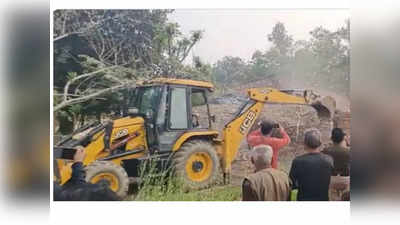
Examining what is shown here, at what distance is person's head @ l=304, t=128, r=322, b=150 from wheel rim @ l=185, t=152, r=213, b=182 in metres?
1.00

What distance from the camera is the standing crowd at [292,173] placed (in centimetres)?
523

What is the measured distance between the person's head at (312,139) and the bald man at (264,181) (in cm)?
37

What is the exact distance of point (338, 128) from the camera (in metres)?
5.19

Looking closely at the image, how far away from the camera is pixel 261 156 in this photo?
5270mm

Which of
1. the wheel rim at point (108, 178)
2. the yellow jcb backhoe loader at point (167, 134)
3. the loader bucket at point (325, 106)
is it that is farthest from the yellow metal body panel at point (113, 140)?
the loader bucket at point (325, 106)

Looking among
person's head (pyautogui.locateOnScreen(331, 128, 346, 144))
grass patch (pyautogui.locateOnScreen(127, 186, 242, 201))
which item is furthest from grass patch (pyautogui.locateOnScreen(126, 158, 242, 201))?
person's head (pyautogui.locateOnScreen(331, 128, 346, 144))

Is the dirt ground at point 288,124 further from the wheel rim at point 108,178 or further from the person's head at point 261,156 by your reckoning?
the wheel rim at point 108,178

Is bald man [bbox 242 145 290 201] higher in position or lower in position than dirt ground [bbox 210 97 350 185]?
lower

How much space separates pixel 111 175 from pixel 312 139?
208cm

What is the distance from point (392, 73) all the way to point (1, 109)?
3.86m

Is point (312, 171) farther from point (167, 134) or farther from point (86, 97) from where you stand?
point (86, 97)

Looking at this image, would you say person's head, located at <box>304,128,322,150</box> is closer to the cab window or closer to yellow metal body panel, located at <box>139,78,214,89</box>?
yellow metal body panel, located at <box>139,78,214,89</box>

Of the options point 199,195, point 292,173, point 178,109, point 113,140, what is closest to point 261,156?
point 292,173

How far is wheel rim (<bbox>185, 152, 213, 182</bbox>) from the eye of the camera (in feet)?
17.3
